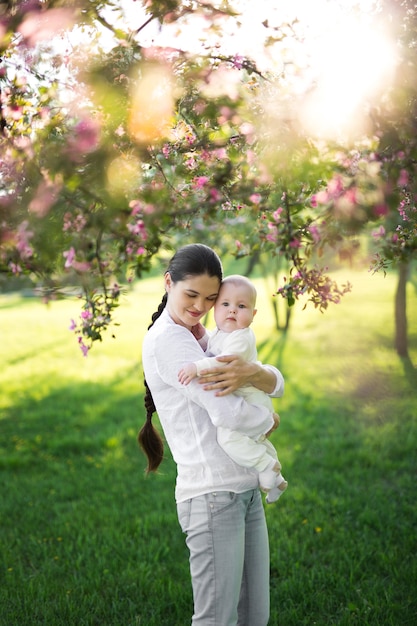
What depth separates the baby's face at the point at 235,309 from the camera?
→ 2.26m

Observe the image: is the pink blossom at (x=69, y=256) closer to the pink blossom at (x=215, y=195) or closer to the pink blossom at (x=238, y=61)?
the pink blossom at (x=215, y=195)

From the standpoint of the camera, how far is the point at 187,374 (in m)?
2.05

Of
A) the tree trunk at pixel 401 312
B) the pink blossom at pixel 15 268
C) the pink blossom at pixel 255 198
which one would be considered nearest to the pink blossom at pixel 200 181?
the pink blossom at pixel 255 198

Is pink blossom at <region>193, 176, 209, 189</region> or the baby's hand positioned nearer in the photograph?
the baby's hand

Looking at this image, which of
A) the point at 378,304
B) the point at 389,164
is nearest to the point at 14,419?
the point at 389,164

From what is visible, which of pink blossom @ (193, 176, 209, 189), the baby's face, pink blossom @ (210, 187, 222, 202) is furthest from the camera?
pink blossom @ (210, 187, 222, 202)

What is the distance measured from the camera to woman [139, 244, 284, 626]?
2117 millimetres

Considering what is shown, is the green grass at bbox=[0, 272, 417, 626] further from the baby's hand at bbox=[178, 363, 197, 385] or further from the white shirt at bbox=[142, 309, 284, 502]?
the baby's hand at bbox=[178, 363, 197, 385]

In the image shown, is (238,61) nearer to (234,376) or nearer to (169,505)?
(234,376)

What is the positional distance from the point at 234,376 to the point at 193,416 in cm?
22

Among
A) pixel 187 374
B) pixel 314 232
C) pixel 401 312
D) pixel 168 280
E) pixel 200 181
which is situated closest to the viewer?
pixel 187 374

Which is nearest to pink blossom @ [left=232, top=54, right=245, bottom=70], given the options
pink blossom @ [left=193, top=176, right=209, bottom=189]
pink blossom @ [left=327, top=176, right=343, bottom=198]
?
pink blossom @ [left=193, top=176, right=209, bottom=189]

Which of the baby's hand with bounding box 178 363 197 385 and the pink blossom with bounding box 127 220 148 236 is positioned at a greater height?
the pink blossom with bounding box 127 220 148 236

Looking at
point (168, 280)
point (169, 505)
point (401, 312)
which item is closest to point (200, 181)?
point (168, 280)
